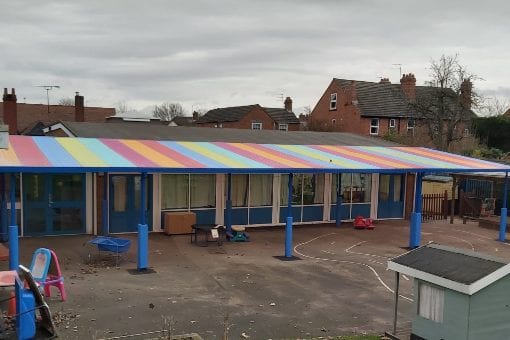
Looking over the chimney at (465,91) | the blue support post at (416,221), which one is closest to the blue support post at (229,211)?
the blue support post at (416,221)

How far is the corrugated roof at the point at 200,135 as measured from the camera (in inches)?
651

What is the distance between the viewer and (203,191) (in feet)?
56.4

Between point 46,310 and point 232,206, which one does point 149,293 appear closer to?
point 46,310

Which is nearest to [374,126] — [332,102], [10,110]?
[332,102]

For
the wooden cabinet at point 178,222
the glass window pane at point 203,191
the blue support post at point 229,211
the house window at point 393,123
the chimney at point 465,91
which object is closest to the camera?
the wooden cabinet at point 178,222

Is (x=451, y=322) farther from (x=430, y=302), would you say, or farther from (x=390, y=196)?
(x=390, y=196)

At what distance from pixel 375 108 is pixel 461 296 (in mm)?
35906

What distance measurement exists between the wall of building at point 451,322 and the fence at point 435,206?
53.7 feet

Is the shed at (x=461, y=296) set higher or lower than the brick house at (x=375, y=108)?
lower

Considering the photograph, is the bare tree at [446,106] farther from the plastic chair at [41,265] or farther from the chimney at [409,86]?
the plastic chair at [41,265]

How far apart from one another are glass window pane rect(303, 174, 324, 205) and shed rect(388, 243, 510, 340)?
1219 cm

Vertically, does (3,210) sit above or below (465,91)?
below

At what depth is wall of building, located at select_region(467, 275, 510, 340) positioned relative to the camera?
243 inches

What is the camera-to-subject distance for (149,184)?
53.2 ft
